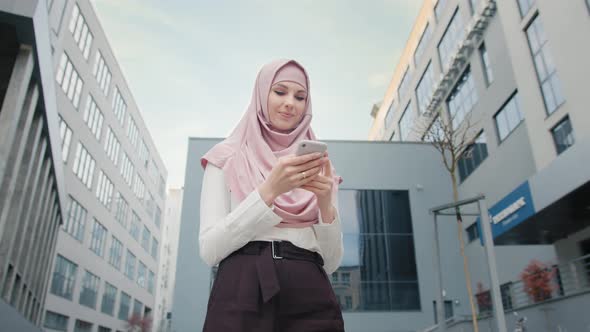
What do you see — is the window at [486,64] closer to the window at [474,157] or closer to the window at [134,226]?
the window at [474,157]

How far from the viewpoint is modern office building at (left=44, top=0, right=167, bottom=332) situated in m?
25.8

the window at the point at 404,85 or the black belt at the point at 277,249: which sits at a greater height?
the window at the point at 404,85

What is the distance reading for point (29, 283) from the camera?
15562 millimetres

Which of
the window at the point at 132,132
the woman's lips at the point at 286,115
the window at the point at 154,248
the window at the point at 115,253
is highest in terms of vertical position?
the window at the point at 132,132

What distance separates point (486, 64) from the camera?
65.5 ft

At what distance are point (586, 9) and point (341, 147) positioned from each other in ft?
39.0

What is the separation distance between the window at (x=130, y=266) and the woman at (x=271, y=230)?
4023 centimetres

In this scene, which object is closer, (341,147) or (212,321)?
(212,321)

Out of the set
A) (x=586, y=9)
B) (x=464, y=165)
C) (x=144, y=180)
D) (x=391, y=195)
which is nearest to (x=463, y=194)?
(x=464, y=165)

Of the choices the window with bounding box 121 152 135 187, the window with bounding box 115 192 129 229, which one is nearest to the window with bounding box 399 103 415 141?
the window with bounding box 121 152 135 187

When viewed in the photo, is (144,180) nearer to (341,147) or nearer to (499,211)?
(341,147)

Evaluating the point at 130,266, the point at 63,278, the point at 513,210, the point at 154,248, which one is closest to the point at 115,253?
the point at 130,266

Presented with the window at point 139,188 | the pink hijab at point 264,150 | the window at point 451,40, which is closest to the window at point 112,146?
the window at point 139,188

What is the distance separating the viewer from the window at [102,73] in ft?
99.5
